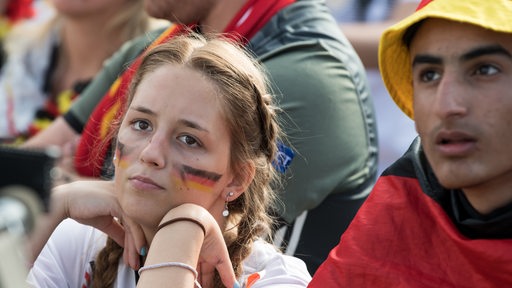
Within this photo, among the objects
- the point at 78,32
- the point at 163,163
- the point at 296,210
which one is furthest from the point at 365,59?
the point at 163,163

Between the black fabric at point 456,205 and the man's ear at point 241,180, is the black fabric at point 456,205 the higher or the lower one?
the higher one

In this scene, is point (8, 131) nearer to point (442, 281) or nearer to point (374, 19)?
point (374, 19)

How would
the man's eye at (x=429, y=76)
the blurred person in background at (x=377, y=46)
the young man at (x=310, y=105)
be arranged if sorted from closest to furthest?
the man's eye at (x=429, y=76), the young man at (x=310, y=105), the blurred person in background at (x=377, y=46)

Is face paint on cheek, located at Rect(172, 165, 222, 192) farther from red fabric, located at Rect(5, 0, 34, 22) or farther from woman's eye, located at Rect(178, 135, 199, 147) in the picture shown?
red fabric, located at Rect(5, 0, 34, 22)

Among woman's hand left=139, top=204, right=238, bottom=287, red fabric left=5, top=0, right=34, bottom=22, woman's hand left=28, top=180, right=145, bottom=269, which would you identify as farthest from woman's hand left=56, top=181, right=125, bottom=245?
red fabric left=5, top=0, right=34, bottom=22

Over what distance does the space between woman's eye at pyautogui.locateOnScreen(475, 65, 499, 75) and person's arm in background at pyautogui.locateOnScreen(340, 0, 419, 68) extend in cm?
239

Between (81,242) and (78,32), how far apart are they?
7.77 ft

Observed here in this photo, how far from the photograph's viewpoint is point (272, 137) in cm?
243

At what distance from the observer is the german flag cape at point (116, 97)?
3.02m

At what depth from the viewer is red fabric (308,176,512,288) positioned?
1.93 meters

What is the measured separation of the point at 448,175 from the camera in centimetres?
192

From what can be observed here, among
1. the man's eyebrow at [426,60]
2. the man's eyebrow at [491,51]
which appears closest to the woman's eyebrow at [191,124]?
the man's eyebrow at [426,60]

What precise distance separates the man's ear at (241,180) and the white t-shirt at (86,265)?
0.17 meters

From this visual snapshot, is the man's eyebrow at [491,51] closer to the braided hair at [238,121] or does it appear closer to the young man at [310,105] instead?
the braided hair at [238,121]
